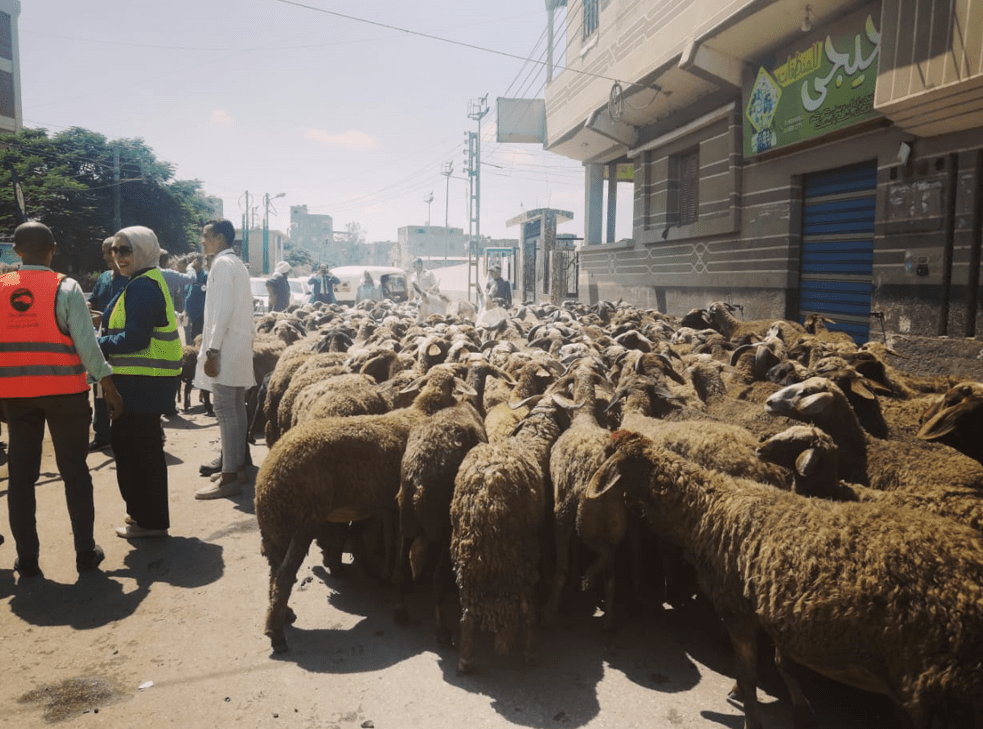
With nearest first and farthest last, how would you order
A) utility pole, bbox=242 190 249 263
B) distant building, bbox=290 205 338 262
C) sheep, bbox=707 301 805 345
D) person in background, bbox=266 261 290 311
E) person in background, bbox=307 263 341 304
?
sheep, bbox=707 301 805 345, person in background, bbox=266 261 290 311, person in background, bbox=307 263 341 304, utility pole, bbox=242 190 249 263, distant building, bbox=290 205 338 262

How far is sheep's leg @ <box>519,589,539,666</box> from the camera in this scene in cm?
347

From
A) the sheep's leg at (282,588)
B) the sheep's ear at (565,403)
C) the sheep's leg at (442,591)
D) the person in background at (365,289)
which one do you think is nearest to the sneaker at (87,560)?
the sheep's leg at (282,588)

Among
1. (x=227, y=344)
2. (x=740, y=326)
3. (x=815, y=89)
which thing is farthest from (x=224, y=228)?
(x=815, y=89)

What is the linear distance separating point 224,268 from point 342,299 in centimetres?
2879

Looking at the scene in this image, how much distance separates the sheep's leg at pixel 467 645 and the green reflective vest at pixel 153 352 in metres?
3.23

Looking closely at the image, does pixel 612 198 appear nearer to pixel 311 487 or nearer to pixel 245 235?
pixel 311 487

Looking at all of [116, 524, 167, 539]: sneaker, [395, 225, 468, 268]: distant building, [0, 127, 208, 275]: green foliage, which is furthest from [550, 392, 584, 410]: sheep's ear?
[395, 225, 468, 268]: distant building

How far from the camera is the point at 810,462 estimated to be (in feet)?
10.9

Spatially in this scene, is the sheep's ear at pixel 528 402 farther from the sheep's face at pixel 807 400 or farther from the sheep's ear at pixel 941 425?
the sheep's ear at pixel 941 425

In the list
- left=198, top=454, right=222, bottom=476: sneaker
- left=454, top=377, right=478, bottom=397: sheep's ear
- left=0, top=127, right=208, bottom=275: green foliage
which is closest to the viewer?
left=454, top=377, right=478, bottom=397: sheep's ear

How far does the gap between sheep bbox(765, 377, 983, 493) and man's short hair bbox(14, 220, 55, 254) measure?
5.06m

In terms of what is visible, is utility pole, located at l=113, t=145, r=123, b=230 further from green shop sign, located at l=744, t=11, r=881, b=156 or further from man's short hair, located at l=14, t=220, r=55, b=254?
man's short hair, located at l=14, t=220, r=55, b=254

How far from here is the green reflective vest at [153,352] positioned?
17.1 ft

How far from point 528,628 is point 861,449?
7.12 feet
